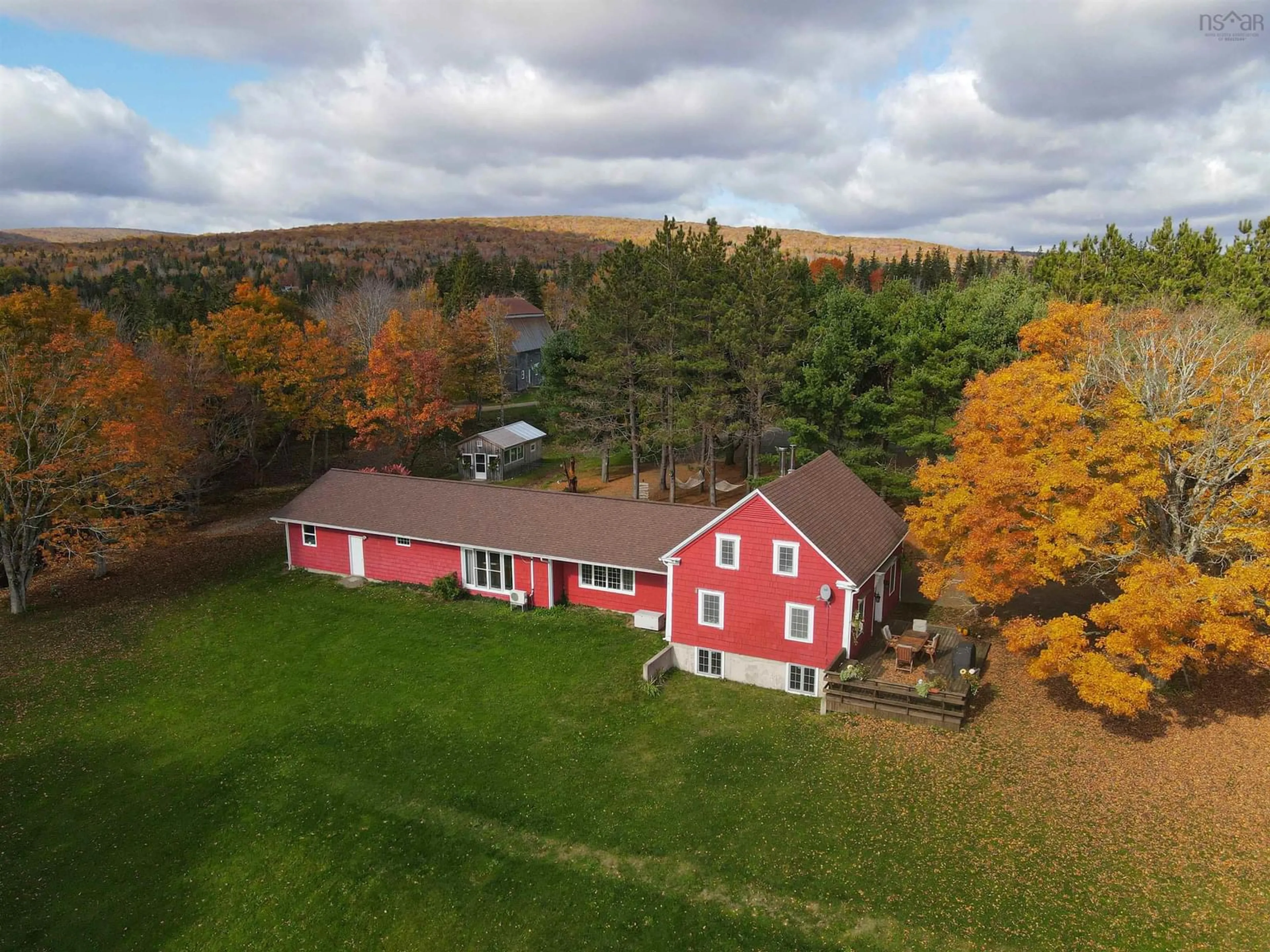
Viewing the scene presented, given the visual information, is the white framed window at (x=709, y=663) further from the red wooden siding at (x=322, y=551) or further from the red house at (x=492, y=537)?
the red wooden siding at (x=322, y=551)

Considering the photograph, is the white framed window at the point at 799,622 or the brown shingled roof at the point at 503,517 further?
the brown shingled roof at the point at 503,517

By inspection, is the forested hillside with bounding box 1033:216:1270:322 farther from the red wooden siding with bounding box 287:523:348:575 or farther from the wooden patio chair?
the red wooden siding with bounding box 287:523:348:575

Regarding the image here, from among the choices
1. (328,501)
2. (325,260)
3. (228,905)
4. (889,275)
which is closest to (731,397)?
(328,501)

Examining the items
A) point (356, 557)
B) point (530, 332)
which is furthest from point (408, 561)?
point (530, 332)

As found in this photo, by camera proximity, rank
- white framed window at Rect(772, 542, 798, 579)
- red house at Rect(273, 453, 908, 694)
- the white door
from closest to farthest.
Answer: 1. white framed window at Rect(772, 542, 798, 579)
2. red house at Rect(273, 453, 908, 694)
3. the white door

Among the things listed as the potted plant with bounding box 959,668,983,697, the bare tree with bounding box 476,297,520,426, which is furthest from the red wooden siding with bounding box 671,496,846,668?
the bare tree with bounding box 476,297,520,426

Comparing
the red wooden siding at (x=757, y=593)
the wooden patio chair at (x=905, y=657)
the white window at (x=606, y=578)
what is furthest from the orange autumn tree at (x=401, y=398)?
the wooden patio chair at (x=905, y=657)
